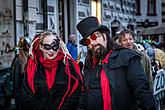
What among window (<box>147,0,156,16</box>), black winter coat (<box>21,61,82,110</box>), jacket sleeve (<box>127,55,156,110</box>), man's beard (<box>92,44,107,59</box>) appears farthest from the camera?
window (<box>147,0,156,16</box>)

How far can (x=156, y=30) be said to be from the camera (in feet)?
65.2

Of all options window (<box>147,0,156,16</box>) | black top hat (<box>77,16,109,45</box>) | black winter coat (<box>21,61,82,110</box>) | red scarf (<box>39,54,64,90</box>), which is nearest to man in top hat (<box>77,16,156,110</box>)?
black top hat (<box>77,16,109,45</box>)

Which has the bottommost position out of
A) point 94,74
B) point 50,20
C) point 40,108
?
point 40,108

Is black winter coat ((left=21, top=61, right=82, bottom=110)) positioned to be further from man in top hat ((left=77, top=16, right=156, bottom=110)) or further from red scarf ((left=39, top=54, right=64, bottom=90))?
man in top hat ((left=77, top=16, right=156, bottom=110))

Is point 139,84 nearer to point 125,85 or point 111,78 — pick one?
point 125,85

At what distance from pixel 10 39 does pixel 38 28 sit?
161 cm

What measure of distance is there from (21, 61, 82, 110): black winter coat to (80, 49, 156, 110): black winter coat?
347 mm

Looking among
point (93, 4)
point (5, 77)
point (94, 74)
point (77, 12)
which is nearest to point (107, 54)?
point (94, 74)

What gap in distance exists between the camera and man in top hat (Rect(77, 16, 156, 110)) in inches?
152

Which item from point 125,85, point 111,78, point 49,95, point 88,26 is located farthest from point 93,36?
point 49,95

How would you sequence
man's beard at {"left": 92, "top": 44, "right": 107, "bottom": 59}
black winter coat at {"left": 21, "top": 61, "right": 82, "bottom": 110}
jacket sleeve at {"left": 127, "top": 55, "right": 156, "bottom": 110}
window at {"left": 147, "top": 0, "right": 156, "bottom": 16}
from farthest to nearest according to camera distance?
window at {"left": 147, "top": 0, "right": 156, "bottom": 16}
black winter coat at {"left": 21, "top": 61, "right": 82, "bottom": 110}
man's beard at {"left": 92, "top": 44, "right": 107, "bottom": 59}
jacket sleeve at {"left": 127, "top": 55, "right": 156, "bottom": 110}

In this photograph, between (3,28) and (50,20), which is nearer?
(3,28)

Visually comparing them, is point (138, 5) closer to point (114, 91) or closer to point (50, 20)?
point (50, 20)

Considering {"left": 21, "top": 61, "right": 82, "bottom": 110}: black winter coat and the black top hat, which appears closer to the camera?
the black top hat
